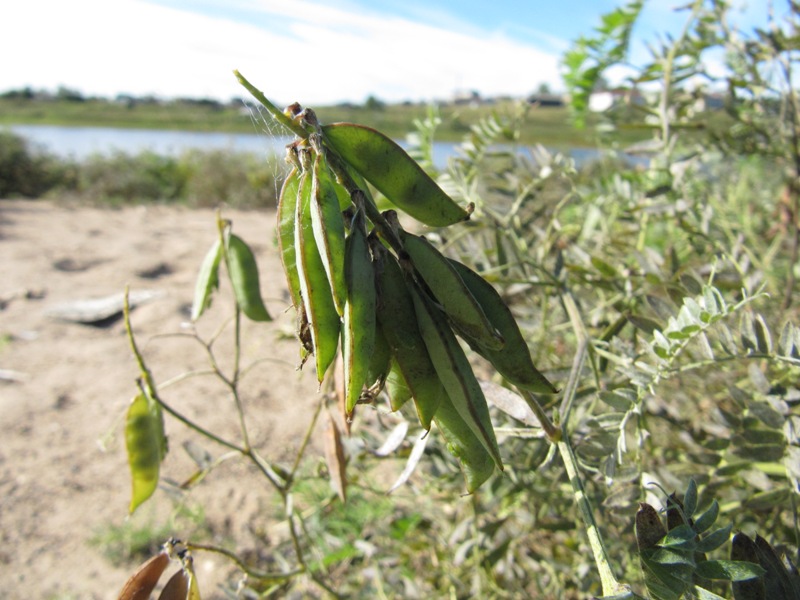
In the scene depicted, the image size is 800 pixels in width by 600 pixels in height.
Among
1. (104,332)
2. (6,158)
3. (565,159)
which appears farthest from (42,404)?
(6,158)

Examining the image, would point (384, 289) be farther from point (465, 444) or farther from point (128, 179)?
point (128, 179)

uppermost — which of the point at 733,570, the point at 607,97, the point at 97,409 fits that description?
the point at 607,97

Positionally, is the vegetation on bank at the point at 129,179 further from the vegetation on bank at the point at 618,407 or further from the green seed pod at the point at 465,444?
the green seed pod at the point at 465,444

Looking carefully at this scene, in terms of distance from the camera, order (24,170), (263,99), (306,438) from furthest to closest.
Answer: (24,170) < (306,438) < (263,99)

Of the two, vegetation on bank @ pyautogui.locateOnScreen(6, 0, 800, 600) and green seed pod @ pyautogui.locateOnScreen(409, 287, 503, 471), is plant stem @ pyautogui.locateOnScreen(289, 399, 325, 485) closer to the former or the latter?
vegetation on bank @ pyautogui.locateOnScreen(6, 0, 800, 600)

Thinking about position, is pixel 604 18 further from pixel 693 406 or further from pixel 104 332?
pixel 104 332

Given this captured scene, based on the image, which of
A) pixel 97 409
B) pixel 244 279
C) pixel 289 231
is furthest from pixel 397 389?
pixel 97 409

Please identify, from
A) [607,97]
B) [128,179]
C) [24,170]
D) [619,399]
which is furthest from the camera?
[24,170]
